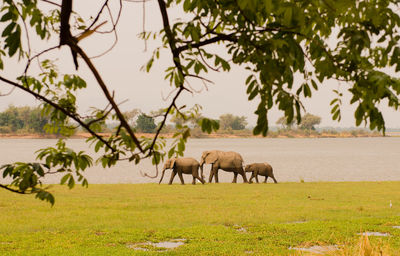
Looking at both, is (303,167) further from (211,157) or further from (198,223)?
(198,223)

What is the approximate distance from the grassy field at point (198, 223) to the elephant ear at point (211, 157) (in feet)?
30.6

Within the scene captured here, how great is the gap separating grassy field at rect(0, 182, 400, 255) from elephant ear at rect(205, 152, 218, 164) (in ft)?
30.6

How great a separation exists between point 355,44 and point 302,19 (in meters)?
0.73

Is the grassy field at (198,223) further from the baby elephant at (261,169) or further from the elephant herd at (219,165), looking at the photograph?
the baby elephant at (261,169)

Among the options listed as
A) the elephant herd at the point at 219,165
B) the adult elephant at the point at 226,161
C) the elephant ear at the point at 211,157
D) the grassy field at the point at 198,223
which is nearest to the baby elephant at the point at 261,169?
the elephant herd at the point at 219,165

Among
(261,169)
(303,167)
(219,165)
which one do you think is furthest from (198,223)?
(303,167)

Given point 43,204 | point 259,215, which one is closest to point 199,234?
point 259,215

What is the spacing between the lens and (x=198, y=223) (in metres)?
10.7

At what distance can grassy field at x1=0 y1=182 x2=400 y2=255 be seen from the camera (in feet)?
27.3

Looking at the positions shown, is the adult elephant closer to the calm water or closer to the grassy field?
the calm water

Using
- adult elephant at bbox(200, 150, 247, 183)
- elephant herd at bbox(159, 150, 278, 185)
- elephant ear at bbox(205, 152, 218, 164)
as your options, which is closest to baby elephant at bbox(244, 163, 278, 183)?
elephant herd at bbox(159, 150, 278, 185)

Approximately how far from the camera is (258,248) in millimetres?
8266

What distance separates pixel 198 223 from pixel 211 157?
49.1 feet

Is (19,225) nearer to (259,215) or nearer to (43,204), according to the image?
(43,204)
